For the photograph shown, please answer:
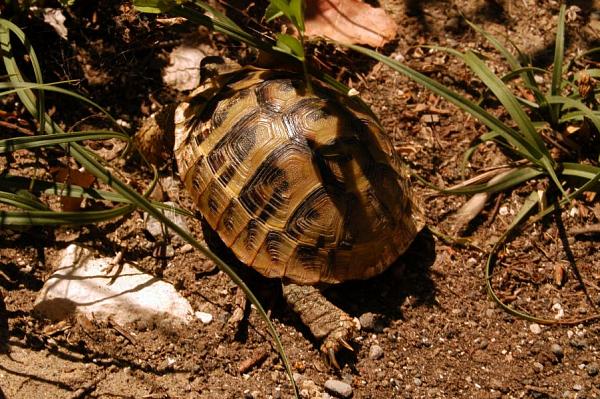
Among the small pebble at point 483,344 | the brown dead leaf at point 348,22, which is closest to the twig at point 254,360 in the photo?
the small pebble at point 483,344

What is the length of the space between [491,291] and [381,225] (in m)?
0.59

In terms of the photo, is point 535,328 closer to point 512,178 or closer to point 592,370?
point 592,370

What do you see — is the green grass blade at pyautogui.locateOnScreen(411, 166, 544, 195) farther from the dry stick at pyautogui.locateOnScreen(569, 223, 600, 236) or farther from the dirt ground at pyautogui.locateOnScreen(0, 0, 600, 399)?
the dry stick at pyautogui.locateOnScreen(569, 223, 600, 236)

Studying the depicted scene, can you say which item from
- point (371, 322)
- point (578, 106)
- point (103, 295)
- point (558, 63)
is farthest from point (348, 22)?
point (103, 295)

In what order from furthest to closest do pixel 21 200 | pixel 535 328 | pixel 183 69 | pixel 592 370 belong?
pixel 183 69
pixel 535 328
pixel 592 370
pixel 21 200

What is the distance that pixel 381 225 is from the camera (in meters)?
2.48

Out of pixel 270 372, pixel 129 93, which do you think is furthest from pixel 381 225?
pixel 129 93

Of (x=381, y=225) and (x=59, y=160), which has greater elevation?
(x=59, y=160)

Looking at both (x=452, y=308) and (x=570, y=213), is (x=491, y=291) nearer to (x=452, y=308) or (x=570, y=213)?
(x=452, y=308)

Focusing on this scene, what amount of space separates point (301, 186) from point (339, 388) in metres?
0.82

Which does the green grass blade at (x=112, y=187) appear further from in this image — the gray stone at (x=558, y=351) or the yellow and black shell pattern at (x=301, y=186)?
the gray stone at (x=558, y=351)

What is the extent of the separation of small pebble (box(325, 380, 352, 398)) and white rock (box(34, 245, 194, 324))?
626 mm

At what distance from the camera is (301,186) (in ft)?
7.97

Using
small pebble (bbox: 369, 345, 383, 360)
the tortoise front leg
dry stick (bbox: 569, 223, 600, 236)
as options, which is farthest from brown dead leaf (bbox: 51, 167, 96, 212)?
dry stick (bbox: 569, 223, 600, 236)
